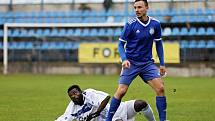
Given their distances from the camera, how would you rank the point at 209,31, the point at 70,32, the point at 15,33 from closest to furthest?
1. the point at 209,31
2. the point at 70,32
3. the point at 15,33

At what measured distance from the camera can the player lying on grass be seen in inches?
330

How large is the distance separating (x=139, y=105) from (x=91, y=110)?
2.39 ft

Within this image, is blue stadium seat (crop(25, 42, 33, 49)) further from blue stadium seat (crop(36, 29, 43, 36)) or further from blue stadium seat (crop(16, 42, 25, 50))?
blue stadium seat (crop(36, 29, 43, 36))

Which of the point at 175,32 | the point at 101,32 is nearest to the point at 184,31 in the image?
the point at 175,32

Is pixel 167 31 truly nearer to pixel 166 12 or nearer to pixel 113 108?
pixel 166 12

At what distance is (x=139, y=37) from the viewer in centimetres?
862

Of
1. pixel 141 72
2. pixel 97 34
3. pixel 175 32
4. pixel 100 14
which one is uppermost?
pixel 100 14

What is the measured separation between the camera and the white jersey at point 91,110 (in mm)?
8484

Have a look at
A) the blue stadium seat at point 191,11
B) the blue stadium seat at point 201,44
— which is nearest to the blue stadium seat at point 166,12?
the blue stadium seat at point 191,11

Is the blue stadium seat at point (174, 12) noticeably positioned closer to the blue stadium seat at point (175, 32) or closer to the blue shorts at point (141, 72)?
the blue stadium seat at point (175, 32)

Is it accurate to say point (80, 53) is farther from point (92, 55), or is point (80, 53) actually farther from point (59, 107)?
point (59, 107)

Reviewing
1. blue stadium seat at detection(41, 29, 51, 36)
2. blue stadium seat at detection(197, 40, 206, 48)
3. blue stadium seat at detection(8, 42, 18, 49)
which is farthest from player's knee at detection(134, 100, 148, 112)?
blue stadium seat at detection(41, 29, 51, 36)

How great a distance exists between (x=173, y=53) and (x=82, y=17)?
6.75 meters

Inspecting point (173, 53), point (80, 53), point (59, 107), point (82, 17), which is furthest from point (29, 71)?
point (59, 107)
